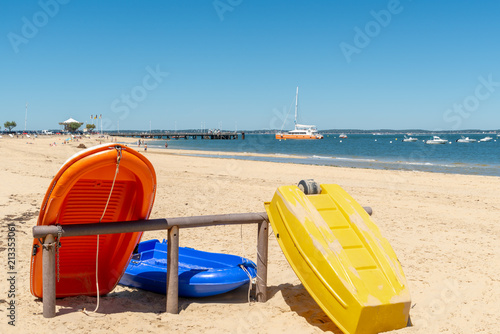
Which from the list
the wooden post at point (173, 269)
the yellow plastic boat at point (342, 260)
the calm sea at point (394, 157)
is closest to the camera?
the yellow plastic boat at point (342, 260)

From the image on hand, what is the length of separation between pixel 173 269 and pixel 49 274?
115cm

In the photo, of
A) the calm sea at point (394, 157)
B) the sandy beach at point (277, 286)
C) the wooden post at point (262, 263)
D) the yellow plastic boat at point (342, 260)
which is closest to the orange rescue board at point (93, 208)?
the sandy beach at point (277, 286)

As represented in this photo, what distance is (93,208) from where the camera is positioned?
164 inches

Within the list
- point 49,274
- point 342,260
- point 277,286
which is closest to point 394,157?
point 277,286

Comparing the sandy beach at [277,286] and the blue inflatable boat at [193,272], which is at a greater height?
the blue inflatable boat at [193,272]

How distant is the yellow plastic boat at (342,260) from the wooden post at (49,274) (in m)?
2.20

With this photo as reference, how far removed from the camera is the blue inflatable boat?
4469mm

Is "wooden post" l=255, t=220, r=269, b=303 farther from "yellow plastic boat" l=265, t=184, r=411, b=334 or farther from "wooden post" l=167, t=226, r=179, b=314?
"wooden post" l=167, t=226, r=179, b=314

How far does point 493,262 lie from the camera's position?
19.1ft

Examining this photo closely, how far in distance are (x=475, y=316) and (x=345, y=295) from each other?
67.3 inches

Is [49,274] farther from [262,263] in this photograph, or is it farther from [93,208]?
[262,263]

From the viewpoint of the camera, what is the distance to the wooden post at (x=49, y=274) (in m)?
3.50

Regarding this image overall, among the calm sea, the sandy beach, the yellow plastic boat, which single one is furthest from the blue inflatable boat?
the calm sea

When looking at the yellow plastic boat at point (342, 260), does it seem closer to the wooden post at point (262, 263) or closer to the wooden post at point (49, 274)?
the wooden post at point (262, 263)
